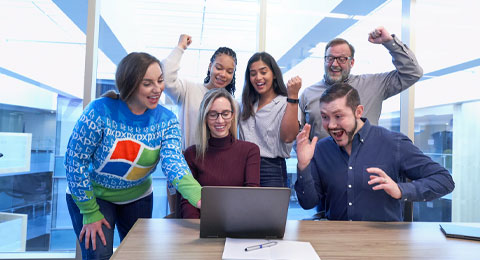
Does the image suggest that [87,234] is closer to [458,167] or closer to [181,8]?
[181,8]

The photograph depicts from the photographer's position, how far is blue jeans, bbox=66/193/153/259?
1.56m

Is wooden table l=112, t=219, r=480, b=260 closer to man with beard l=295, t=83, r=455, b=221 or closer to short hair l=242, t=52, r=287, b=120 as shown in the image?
man with beard l=295, t=83, r=455, b=221

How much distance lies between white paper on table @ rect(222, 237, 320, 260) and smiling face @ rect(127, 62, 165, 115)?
2.53ft

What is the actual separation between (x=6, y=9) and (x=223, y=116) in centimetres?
222

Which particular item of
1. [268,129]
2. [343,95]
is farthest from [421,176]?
[268,129]

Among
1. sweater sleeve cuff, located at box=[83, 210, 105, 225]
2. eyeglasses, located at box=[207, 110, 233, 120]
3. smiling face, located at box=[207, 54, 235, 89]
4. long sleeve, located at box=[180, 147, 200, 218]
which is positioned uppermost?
smiling face, located at box=[207, 54, 235, 89]

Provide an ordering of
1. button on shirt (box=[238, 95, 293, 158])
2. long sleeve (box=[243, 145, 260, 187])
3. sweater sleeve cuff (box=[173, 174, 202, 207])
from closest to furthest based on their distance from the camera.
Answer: sweater sleeve cuff (box=[173, 174, 202, 207]), long sleeve (box=[243, 145, 260, 187]), button on shirt (box=[238, 95, 293, 158])

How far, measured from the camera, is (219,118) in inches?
72.9

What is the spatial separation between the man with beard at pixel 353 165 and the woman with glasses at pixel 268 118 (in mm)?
293

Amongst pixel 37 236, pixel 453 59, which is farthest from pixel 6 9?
pixel 453 59

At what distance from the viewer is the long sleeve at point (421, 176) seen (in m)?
1.48

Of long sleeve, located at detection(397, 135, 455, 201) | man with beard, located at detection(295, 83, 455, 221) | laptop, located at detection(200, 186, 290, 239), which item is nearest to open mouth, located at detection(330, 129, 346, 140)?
man with beard, located at detection(295, 83, 455, 221)

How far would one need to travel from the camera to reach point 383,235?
4.11 ft

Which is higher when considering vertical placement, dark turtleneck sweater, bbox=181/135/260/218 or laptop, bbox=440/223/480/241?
dark turtleneck sweater, bbox=181/135/260/218
